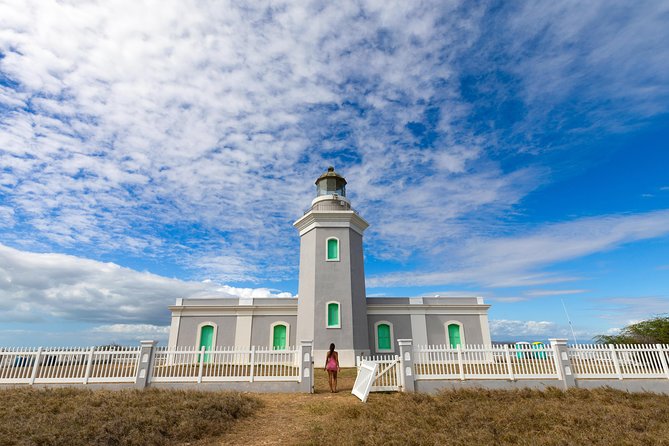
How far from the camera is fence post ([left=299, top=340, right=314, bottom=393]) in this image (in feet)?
36.2

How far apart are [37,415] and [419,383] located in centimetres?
978

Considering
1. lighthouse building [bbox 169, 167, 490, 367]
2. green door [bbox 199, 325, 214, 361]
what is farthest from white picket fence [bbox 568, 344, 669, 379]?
green door [bbox 199, 325, 214, 361]

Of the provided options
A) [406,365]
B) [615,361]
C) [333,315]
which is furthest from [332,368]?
[615,361]

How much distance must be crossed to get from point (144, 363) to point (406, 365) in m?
8.26

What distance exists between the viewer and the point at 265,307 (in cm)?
2133

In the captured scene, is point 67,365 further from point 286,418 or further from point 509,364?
point 509,364

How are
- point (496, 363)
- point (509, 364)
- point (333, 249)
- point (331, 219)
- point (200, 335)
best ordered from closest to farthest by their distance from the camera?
point (509, 364), point (496, 363), point (333, 249), point (331, 219), point (200, 335)

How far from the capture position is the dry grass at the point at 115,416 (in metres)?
6.25

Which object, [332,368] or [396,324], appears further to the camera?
Result: [396,324]

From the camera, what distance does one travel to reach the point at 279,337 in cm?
2106

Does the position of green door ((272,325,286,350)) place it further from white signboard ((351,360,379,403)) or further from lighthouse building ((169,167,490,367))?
white signboard ((351,360,379,403))

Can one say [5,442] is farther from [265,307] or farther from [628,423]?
[265,307]

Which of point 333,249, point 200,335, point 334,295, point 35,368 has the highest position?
point 333,249

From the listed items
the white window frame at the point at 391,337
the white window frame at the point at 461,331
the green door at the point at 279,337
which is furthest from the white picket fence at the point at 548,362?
the green door at the point at 279,337
